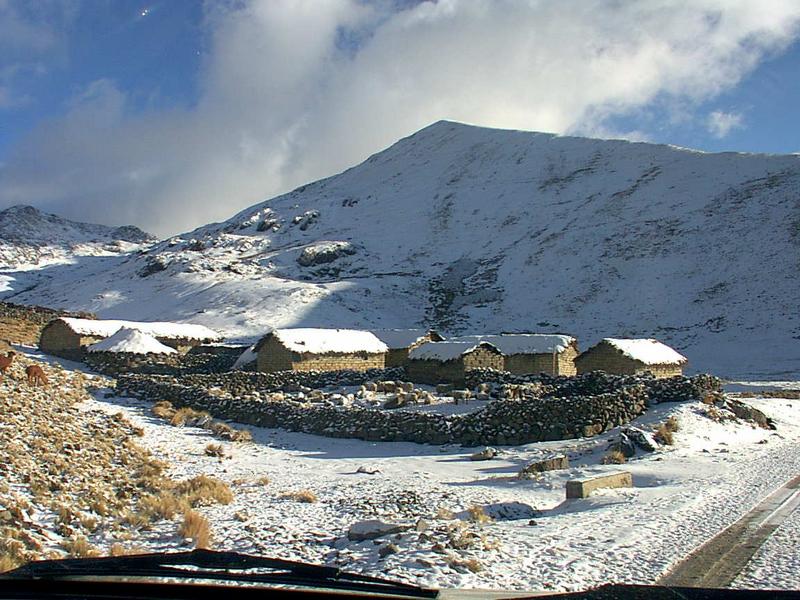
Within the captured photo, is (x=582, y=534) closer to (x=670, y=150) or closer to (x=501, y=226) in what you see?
(x=501, y=226)

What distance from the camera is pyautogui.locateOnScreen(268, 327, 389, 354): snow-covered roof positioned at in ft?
126

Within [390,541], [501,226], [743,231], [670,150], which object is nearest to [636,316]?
[743,231]

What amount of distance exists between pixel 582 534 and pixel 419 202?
117m

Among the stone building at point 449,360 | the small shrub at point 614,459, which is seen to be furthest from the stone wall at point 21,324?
the small shrub at point 614,459

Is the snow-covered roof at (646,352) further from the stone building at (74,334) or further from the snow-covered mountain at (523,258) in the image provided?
the stone building at (74,334)

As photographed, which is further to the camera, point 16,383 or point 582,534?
point 16,383

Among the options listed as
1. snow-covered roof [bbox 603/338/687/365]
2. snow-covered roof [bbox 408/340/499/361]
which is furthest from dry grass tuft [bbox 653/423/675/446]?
snow-covered roof [bbox 603/338/687/365]

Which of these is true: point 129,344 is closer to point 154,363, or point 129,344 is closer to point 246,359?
point 154,363

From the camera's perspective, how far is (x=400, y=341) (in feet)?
150

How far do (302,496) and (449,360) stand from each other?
76.7 feet

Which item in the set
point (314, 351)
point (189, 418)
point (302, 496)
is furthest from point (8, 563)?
point (314, 351)

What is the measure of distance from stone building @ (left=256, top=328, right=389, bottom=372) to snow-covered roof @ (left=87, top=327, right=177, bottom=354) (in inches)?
250

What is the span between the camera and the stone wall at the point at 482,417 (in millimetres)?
20766

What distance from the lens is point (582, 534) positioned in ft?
30.6
